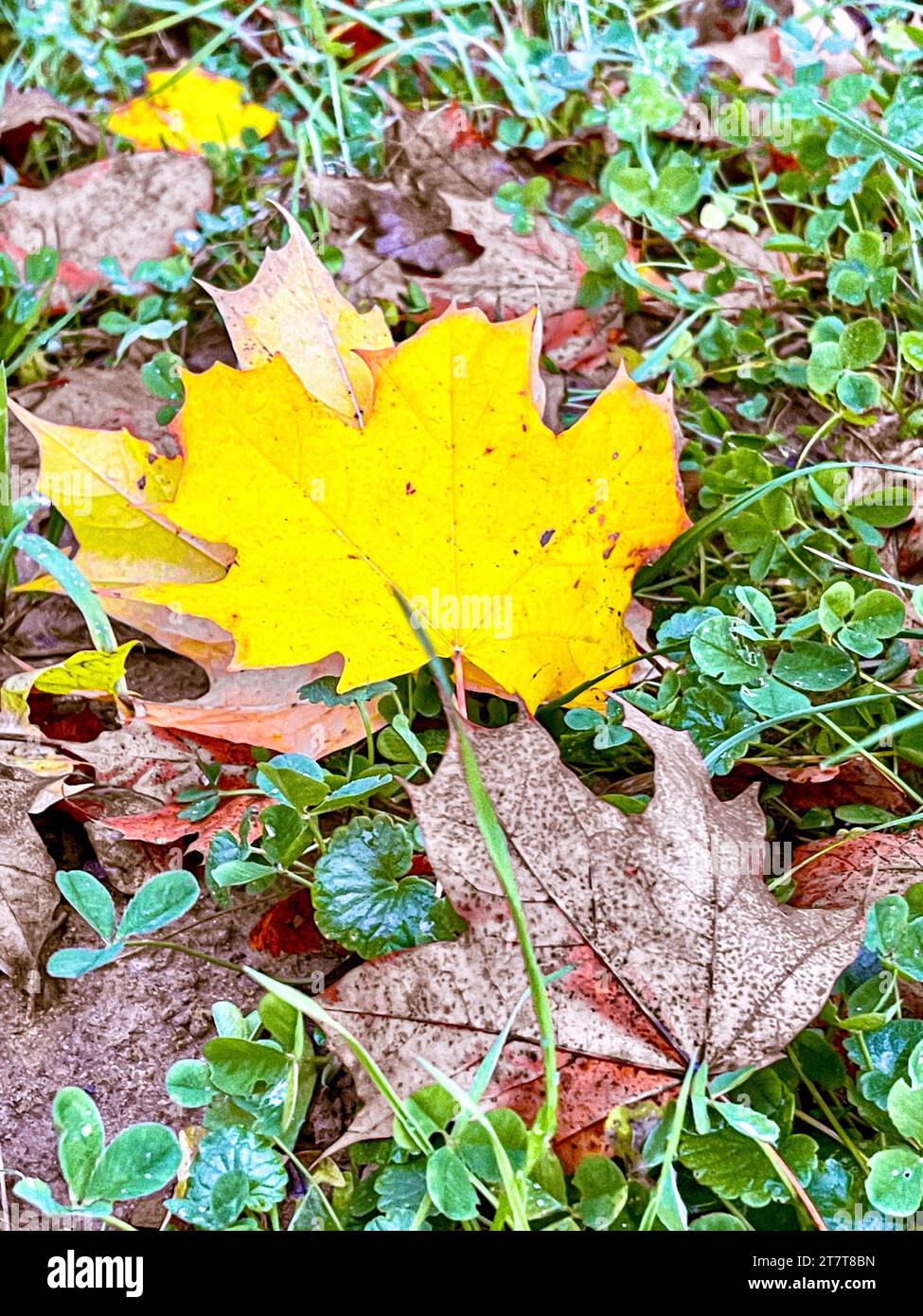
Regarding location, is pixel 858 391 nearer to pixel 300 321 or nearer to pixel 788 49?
pixel 300 321

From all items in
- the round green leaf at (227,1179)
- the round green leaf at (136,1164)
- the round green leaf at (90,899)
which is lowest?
the round green leaf at (227,1179)

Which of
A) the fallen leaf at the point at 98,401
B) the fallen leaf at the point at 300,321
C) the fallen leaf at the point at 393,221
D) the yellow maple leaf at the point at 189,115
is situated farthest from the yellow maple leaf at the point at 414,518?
the yellow maple leaf at the point at 189,115

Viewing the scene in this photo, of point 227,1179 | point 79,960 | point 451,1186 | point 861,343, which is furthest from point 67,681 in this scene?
point 861,343

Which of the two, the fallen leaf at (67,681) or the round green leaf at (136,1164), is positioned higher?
the fallen leaf at (67,681)

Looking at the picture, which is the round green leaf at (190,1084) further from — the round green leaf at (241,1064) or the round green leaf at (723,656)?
the round green leaf at (723,656)

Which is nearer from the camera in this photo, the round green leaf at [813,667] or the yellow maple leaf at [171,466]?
the round green leaf at [813,667]

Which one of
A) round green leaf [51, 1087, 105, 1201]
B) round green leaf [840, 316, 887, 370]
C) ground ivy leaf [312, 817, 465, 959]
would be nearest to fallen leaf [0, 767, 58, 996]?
round green leaf [51, 1087, 105, 1201]

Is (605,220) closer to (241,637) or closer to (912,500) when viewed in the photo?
(912,500)
